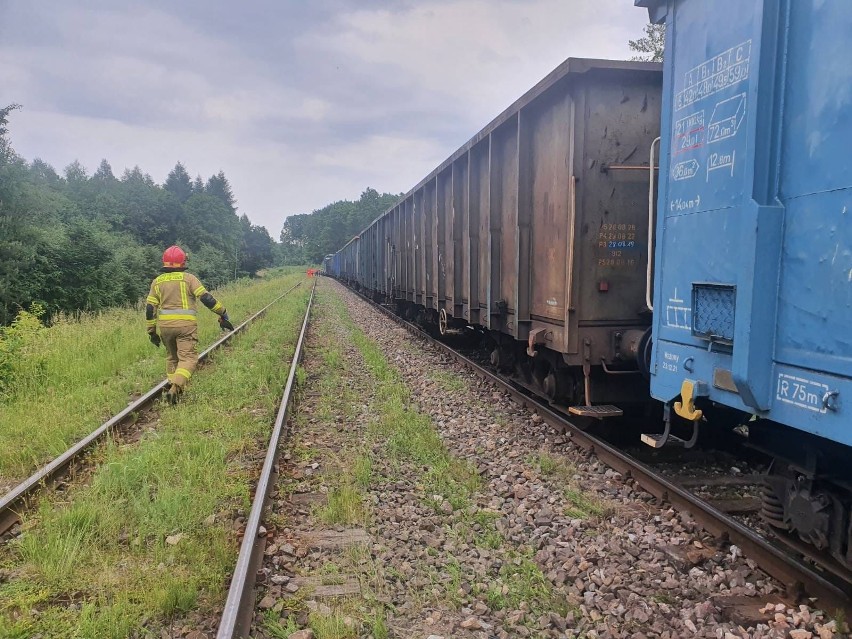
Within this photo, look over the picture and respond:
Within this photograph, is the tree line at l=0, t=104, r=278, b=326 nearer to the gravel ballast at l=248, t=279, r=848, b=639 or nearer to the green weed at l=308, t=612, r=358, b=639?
the gravel ballast at l=248, t=279, r=848, b=639

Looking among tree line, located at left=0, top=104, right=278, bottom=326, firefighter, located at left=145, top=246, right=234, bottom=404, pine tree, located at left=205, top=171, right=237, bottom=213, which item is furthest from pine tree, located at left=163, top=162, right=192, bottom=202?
firefighter, located at left=145, top=246, right=234, bottom=404

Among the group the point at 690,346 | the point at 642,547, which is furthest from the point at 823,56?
the point at 642,547

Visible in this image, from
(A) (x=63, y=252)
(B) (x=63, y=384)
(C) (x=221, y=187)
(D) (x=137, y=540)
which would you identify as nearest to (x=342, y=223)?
(C) (x=221, y=187)

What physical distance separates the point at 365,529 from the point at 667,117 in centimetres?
336

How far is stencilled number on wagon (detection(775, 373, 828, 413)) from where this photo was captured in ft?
7.82

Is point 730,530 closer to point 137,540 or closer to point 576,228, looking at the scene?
point 576,228

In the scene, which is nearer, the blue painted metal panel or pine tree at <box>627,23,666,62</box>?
the blue painted metal panel

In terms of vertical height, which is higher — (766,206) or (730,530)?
(766,206)

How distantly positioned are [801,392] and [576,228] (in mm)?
2928

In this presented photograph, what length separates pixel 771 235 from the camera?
2.58m

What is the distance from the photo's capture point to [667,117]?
348cm

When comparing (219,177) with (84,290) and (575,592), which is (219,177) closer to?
(84,290)

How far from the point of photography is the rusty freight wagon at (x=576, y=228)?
5.14 m

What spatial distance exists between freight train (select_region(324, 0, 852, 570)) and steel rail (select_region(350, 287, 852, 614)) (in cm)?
17
